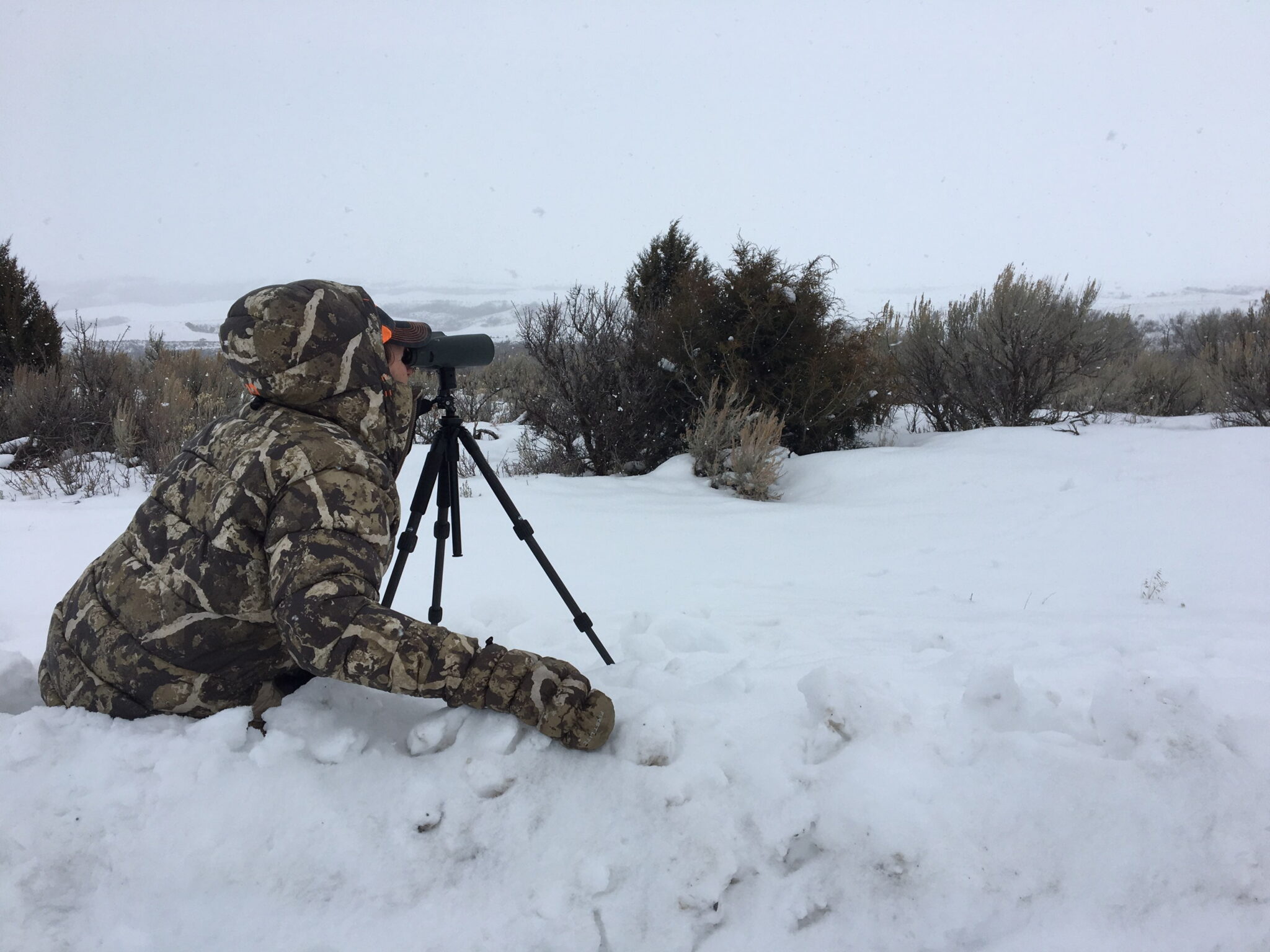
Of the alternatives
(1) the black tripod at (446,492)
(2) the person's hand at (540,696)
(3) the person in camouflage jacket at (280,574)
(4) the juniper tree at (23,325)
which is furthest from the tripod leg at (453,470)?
(4) the juniper tree at (23,325)

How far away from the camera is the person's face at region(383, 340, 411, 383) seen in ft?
6.11

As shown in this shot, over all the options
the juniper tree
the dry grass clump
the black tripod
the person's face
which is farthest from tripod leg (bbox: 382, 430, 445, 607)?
the juniper tree

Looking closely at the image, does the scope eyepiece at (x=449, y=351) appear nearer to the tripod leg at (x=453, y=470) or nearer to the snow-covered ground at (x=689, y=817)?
the tripod leg at (x=453, y=470)

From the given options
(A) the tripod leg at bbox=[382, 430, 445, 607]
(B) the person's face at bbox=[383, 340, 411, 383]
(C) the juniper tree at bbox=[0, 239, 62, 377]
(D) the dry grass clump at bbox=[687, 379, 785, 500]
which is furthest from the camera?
(C) the juniper tree at bbox=[0, 239, 62, 377]

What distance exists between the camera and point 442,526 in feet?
7.16

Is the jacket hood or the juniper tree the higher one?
the juniper tree

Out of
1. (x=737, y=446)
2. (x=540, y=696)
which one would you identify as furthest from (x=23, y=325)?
(x=540, y=696)

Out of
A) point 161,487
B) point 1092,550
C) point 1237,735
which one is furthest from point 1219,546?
point 161,487

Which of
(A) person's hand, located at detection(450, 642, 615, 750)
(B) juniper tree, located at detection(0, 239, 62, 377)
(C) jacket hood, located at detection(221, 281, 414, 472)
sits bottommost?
(A) person's hand, located at detection(450, 642, 615, 750)

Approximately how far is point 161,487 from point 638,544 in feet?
9.97

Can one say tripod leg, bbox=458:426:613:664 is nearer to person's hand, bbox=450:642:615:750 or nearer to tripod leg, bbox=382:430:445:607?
tripod leg, bbox=382:430:445:607

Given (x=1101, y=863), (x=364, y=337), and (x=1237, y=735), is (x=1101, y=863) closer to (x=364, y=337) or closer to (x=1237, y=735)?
(x=1237, y=735)

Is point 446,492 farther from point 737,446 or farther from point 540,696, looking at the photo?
point 737,446

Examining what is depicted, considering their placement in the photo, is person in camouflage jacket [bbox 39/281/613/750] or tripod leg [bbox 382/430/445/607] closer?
person in camouflage jacket [bbox 39/281/613/750]
